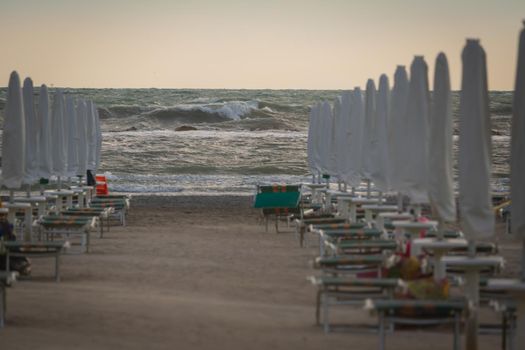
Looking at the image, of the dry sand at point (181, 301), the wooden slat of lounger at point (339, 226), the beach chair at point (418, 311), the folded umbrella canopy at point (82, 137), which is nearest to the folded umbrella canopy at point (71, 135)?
the folded umbrella canopy at point (82, 137)

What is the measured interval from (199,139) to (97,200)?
101 feet

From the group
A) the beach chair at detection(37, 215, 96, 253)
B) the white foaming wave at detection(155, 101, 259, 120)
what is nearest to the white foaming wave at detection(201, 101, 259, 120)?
the white foaming wave at detection(155, 101, 259, 120)

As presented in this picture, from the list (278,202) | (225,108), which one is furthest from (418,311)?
(225,108)

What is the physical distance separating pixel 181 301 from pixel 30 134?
570 cm

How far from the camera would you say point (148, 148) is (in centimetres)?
4666

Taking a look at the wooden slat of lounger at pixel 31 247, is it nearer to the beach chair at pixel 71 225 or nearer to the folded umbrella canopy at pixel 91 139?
the beach chair at pixel 71 225

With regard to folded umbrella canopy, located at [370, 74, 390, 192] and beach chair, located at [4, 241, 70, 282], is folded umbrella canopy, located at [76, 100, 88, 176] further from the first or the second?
beach chair, located at [4, 241, 70, 282]

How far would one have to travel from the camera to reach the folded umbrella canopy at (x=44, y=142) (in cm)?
1608

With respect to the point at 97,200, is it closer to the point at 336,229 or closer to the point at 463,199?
the point at 336,229

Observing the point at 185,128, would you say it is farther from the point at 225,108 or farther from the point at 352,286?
the point at 352,286

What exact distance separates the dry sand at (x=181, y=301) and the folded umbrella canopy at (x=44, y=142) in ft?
4.18

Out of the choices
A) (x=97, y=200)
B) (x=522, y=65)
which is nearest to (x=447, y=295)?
(x=522, y=65)

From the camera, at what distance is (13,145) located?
14219mm

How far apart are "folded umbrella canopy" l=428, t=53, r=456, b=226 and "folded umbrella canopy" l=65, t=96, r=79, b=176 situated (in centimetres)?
1042
